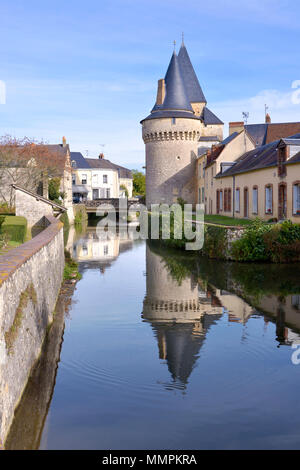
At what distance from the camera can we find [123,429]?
218 inches

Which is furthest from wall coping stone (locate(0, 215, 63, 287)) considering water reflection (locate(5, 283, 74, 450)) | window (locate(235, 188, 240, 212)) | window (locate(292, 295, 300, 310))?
window (locate(235, 188, 240, 212))

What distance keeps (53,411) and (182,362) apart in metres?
2.53

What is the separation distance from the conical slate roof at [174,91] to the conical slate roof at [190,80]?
776 centimetres

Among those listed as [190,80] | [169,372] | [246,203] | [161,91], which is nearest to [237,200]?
[246,203]

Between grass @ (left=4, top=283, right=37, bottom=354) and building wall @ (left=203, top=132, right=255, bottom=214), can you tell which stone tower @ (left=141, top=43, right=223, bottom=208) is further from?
grass @ (left=4, top=283, right=37, bottom=354)

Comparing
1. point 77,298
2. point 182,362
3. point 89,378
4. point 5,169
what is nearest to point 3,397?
point 89,378

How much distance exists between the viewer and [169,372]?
732 centimetres

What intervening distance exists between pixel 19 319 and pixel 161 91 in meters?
42.0

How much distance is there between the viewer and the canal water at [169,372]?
5.41 m

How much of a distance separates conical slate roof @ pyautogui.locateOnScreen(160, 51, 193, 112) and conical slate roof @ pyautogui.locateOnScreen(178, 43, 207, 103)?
306 inches

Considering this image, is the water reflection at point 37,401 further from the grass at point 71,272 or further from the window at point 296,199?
the window at point 296,199

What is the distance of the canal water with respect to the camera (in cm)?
541

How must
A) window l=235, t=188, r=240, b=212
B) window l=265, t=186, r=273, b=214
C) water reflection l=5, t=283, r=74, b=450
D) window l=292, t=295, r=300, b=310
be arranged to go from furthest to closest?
window l=235, t=188, r=240, b=212, window l=265, t=186, r=273, b=214, window l=292, t=295, r=300, b=310, water reflection l=5, t=283, r=74, b=450
